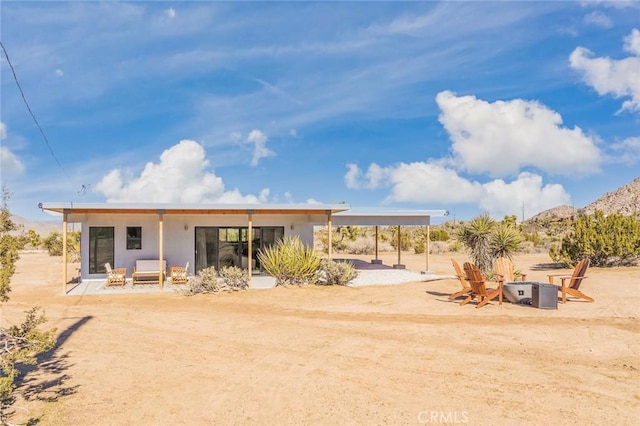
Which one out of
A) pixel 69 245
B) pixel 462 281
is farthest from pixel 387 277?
pixel 69 245

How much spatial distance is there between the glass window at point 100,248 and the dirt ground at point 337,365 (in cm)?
507

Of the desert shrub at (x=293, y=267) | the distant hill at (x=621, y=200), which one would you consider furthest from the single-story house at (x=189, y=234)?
the distant hill at (x=621, y=200)

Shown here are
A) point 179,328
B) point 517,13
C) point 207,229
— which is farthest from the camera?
point 207,229

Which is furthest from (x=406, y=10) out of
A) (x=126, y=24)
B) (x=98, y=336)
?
(x=98, y=336)

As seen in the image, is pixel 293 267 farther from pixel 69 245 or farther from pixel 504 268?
pixel 69 245

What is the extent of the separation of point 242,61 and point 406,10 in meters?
10.2

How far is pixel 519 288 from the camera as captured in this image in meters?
10.7

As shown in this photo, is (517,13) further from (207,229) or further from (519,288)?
(207,229)

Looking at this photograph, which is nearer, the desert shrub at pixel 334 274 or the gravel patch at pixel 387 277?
the desert shrub at pixel 334 274

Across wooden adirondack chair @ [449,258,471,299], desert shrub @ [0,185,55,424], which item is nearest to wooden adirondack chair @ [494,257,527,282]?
wooden adirondack chair @ [449,258,471,299]

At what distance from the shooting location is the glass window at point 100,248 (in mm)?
15789

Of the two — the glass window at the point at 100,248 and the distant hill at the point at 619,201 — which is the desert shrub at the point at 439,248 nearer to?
the glass window at the point at 100,248

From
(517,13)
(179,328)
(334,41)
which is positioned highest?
(334,41)

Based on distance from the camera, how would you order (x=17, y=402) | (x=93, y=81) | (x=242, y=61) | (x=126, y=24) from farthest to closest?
(x=242, y=61) < (x=93, y=81) < (x=126, y=24) < (x=17, y=402)
